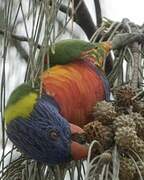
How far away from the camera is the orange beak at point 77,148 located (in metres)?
0.79

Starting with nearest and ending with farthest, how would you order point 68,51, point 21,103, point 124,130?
1. point 124,130
2. point 21,103
3. point 68,51

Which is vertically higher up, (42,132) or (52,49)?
(52,49)

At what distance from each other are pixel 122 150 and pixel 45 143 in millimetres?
137

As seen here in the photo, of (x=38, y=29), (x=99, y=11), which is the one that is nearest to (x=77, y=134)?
(x=38, y=29)

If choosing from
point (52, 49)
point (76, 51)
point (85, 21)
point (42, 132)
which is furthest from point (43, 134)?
point (85, 21)

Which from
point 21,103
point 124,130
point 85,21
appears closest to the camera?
point 124,130

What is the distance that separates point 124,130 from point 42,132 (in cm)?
14

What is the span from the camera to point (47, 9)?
0.71 metres

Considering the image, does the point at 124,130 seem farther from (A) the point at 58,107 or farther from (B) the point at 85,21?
(B) the point at 85,21

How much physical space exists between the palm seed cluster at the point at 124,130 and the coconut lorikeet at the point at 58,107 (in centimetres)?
5

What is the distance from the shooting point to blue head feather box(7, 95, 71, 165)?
80cm

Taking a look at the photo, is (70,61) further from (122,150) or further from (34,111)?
(122,150)

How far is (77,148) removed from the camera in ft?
2.62

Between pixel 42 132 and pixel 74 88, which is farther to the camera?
pixel 74 88
